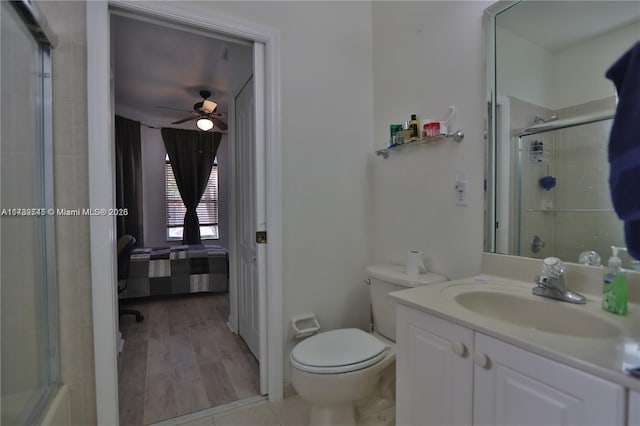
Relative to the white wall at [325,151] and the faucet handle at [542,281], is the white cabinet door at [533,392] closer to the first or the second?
the faucet handle at [542,281]

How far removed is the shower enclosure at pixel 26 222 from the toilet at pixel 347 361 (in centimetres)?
103

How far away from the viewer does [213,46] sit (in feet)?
9.89

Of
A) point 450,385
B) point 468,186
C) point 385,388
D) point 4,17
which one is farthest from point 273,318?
point 4,17

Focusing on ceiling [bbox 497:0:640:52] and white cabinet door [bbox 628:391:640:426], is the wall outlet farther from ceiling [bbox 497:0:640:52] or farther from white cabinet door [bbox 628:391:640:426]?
white cabinet door [bbox 628:391:640:426]

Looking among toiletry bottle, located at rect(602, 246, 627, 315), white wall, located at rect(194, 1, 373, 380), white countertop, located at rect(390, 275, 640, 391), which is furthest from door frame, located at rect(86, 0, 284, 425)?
toiletry bottle, located at rect(602, 246, 627, 315)

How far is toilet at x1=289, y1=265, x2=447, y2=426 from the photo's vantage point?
144cm

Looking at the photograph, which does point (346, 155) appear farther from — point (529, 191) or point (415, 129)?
point (529, 191)

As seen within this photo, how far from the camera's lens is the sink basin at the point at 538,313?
3.27 feet

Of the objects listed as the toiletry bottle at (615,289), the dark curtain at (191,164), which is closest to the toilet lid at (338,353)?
the toiletry bottle at (615,289)

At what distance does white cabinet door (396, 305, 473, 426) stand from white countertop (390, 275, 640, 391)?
0.04m

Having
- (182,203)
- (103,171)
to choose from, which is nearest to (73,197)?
(103,171)

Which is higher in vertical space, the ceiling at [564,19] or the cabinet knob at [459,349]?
the ceiling at [564,19]

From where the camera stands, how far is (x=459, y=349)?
0.97m

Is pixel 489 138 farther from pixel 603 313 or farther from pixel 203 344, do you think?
pixel 203 344
